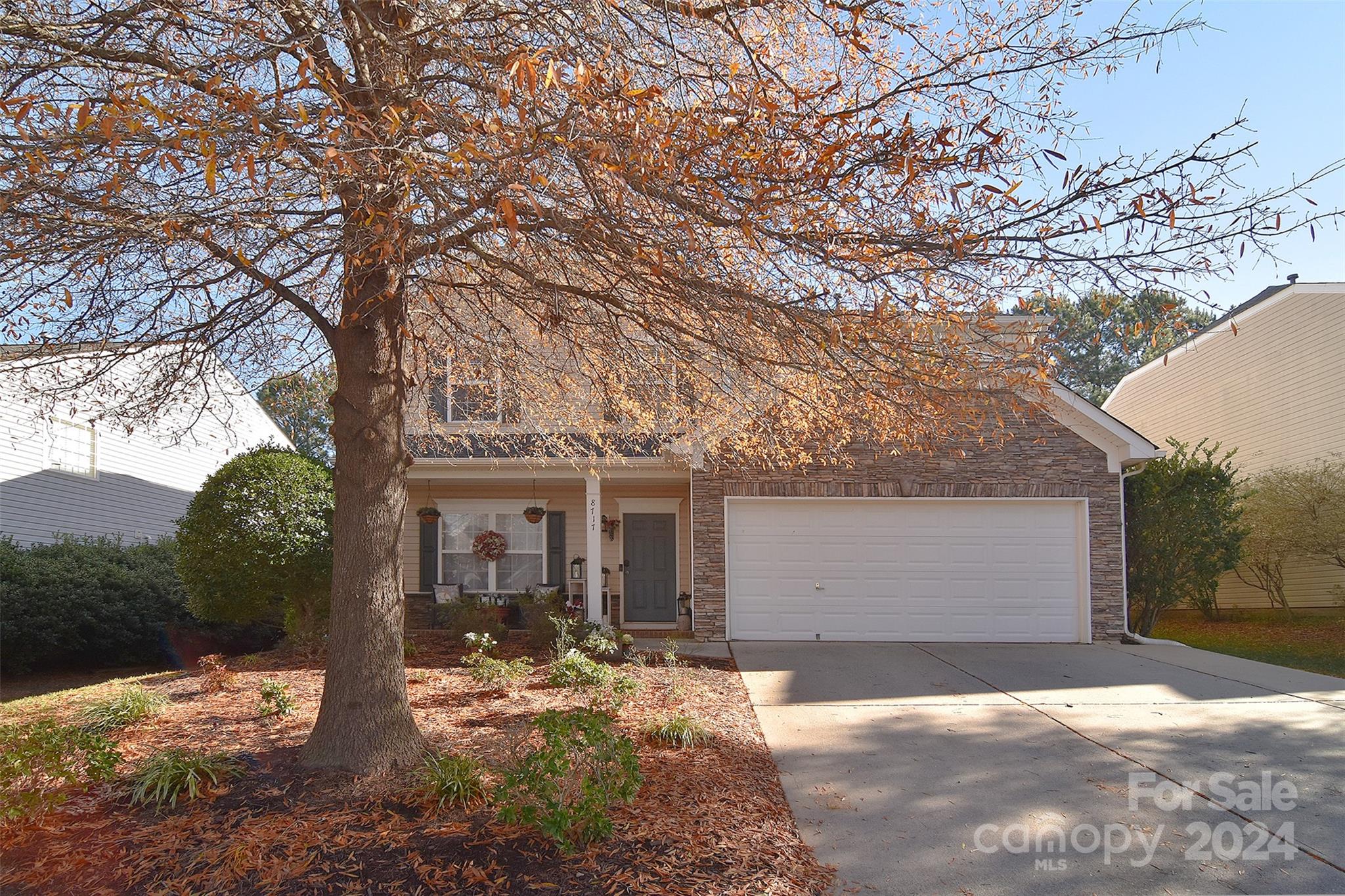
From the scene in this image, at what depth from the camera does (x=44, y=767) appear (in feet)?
16.9

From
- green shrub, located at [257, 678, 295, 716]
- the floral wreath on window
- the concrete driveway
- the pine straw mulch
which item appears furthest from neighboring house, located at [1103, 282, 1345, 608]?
green shrub, located at [257, 678, 295, 716]

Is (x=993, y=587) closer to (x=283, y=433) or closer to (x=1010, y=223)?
(x=1010, y=223)

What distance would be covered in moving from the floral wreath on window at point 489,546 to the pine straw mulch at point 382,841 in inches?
305

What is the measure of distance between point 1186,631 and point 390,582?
15.3 meters

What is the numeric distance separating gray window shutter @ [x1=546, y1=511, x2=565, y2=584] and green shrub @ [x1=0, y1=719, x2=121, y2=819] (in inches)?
353

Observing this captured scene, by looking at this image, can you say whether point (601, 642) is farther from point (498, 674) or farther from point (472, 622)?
point (472, 622)

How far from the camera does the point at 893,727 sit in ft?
23.8

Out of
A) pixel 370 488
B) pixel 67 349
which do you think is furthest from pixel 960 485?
pixel 67 349

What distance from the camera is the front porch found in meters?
14.4

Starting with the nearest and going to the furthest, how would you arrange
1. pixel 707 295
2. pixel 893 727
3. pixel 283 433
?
pixel 707 295, pixel 893 727, pixel 283 433

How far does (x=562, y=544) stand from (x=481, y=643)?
458 cm

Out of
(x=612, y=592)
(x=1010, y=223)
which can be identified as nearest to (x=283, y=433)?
(x=612, y=592)

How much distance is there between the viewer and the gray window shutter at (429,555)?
14359 millimetres

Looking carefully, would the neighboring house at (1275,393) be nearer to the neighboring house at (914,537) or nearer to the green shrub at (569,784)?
the neighboring house at (914,537)
